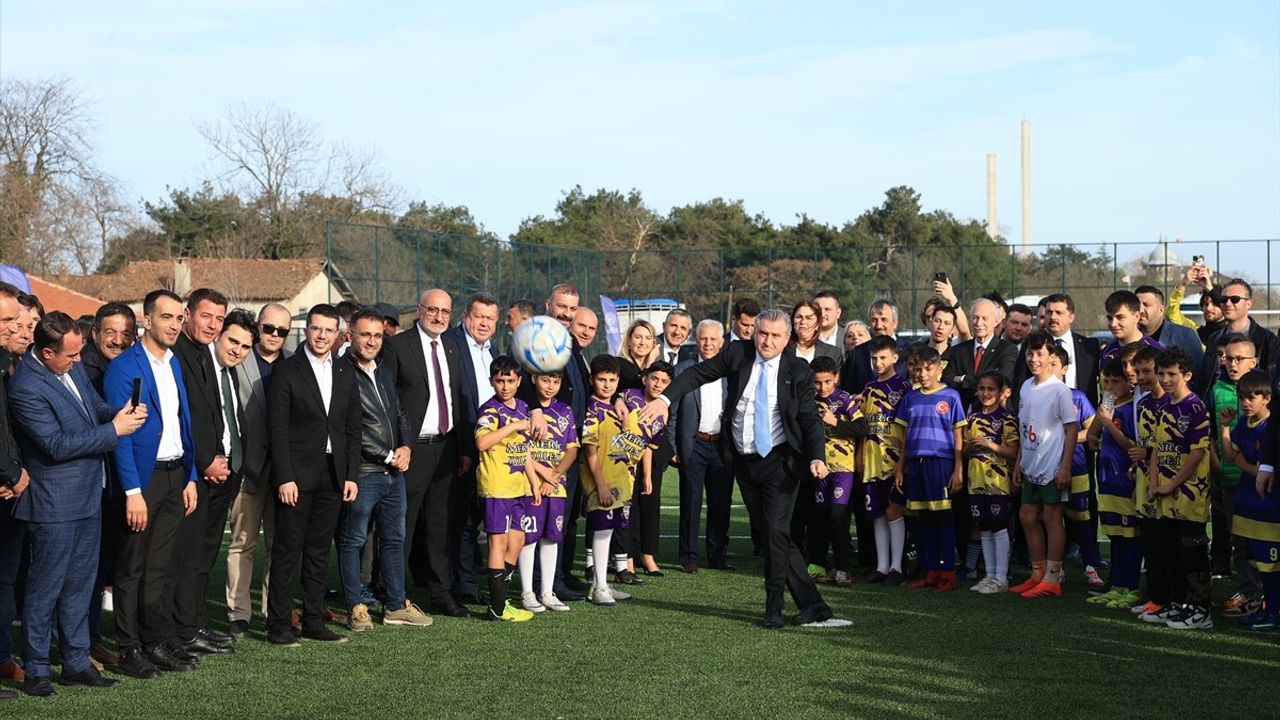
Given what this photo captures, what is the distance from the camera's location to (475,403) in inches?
325

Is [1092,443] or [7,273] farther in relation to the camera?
[7,273]

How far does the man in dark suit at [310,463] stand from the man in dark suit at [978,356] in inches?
173

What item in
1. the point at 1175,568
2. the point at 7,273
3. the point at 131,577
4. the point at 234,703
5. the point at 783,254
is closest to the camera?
the point at 234,703

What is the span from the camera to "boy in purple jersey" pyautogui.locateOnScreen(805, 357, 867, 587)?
9.19m

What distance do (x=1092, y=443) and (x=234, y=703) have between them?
215 inches

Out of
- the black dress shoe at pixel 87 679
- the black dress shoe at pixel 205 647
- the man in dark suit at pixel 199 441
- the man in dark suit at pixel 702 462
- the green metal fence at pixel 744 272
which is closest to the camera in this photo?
the black dress shoe at pixel 87 679

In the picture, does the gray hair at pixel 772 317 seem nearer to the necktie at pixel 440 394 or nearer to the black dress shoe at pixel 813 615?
the black dress shoe at pixel 813 615

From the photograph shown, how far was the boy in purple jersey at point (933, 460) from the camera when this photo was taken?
29.1 feet

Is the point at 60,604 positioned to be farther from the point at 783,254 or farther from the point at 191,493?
the point at 783,254

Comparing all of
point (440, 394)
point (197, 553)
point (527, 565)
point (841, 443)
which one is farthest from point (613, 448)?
point (197, 553)

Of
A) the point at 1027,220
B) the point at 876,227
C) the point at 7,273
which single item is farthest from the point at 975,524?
the point at 1027,220

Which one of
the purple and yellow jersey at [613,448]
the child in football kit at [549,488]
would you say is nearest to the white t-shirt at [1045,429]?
the purple and yellow jersey at [613,448]

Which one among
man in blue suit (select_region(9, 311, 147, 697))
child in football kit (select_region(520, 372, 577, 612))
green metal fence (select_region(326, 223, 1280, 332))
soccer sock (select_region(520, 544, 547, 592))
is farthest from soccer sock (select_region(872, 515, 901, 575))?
green metal fence (select_region(326, 223, 1280, 332))

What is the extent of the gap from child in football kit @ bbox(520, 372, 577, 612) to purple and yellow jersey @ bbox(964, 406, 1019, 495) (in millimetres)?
2733
